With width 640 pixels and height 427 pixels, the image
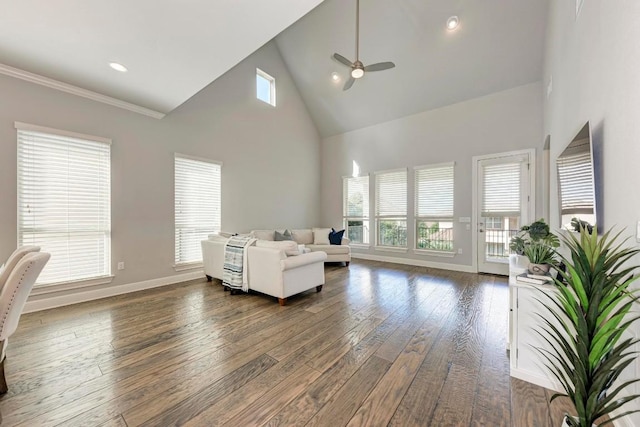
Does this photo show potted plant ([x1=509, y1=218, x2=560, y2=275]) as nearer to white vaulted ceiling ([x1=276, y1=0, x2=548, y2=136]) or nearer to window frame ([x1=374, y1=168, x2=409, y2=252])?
window frame ([x1=374, y1=168, x2=409, y2=252])

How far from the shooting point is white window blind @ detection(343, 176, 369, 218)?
6.96 m

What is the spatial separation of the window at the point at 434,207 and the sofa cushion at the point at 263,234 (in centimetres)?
340

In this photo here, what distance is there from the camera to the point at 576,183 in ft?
7.01

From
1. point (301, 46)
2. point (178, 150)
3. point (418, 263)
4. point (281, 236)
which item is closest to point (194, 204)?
point (178, 150)

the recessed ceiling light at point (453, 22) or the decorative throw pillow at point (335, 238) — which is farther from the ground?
the recessed ceiling light at point (453, 22)

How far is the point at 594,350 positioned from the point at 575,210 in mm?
1632

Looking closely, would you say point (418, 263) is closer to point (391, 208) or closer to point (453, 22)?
point (391, 208)

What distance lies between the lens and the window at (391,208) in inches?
246

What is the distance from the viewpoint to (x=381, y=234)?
667cm

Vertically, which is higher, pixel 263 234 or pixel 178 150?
pixel 178 150

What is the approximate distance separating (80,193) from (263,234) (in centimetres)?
300

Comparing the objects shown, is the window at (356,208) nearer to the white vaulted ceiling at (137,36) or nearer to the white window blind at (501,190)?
the white window blind at (501,190)

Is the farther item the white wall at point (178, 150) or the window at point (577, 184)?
the white wall at point (178, 150)

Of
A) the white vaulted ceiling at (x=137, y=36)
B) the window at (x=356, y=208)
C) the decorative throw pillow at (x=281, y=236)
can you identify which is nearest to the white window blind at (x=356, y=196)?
the window at (x=356, y=208)
